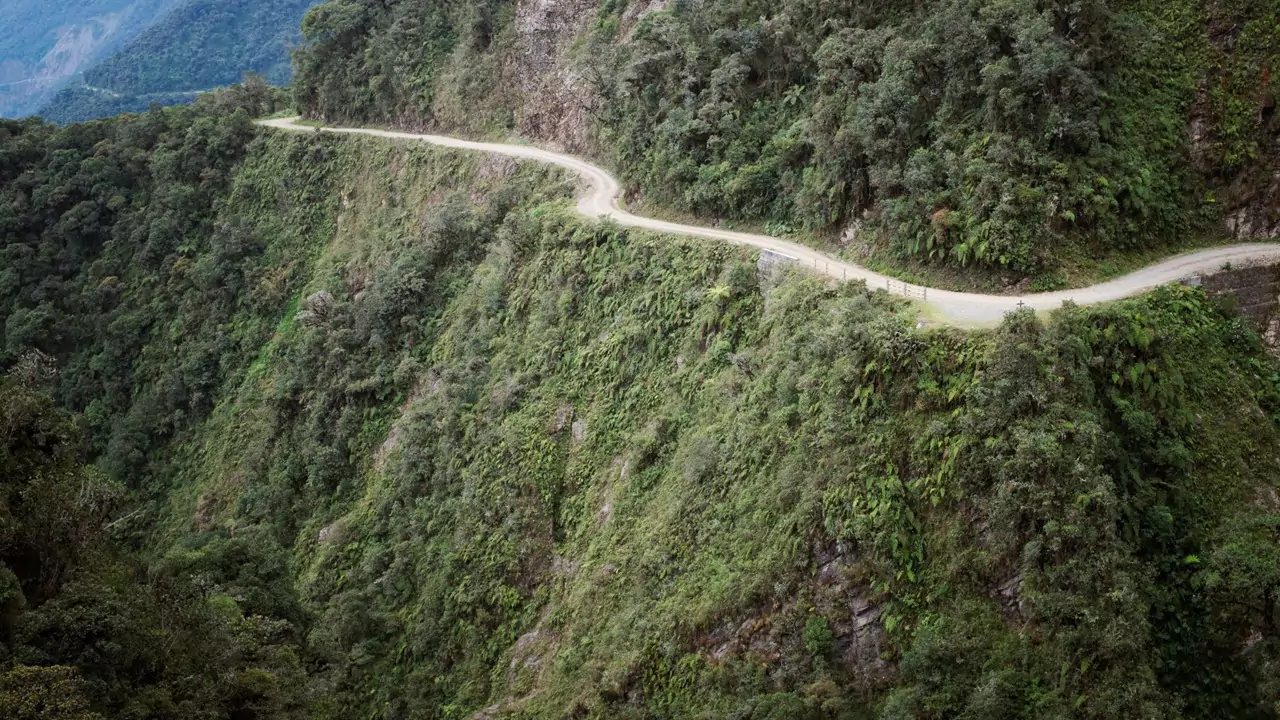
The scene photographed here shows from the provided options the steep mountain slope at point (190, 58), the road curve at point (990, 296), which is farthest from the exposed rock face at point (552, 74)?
the steep mountain slope at point (190, 58)

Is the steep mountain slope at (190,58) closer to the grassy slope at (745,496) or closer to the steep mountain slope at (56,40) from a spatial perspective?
the steep mountain slope at (56,40)

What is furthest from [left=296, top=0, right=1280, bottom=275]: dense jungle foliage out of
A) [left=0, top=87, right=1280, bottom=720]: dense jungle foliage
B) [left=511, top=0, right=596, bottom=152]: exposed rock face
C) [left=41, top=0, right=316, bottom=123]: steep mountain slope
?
[left=41, top=0, right=316, bottom=123]: steep mountain slope

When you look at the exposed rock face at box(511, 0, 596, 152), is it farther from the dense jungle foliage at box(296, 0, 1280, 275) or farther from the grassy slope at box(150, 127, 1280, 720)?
the dense jungle foliage at box(296, 0, 1280, 275)

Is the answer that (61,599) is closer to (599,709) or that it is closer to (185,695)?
(185,695)

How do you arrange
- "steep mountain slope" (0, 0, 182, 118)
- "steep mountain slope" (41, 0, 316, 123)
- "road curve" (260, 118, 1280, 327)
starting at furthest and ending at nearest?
"steep mountain slope" (0, 0, 182, 118), "steep mountain slope" (41, 0, 316, 123), "road curve" (260, 118, 1280, 327)

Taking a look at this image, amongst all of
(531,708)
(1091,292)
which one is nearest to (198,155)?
(531,708)

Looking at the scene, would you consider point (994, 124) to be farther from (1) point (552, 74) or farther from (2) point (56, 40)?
(2) point (56, 40)

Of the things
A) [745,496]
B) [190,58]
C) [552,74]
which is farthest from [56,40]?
[745,496]
